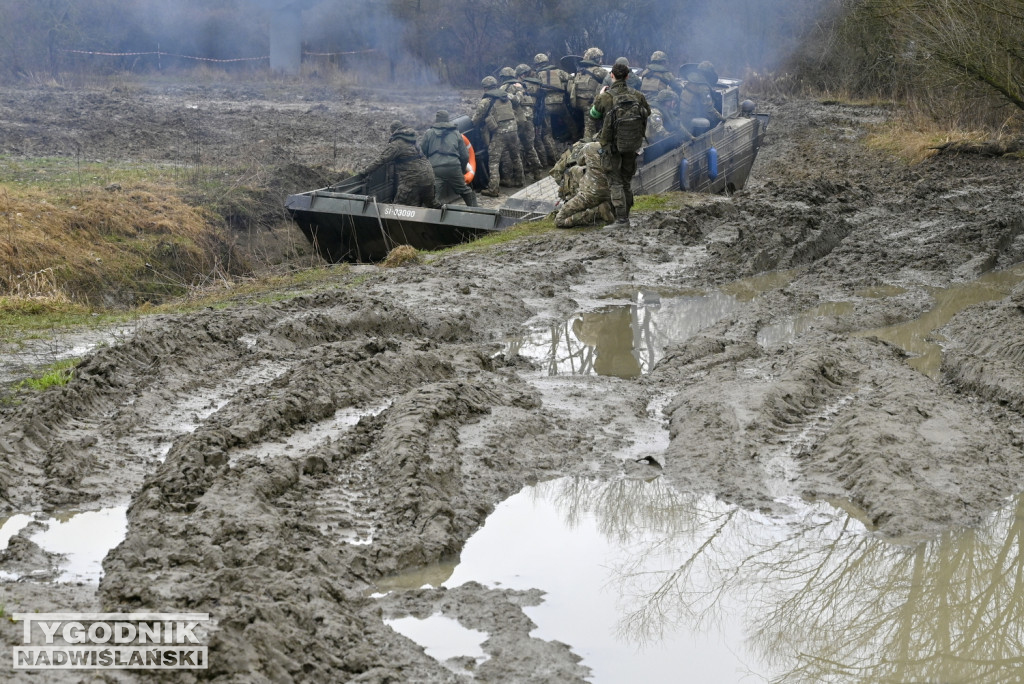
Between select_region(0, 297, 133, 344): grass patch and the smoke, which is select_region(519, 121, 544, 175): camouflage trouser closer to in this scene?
select_region(0, 297, 133, 344): grass patch

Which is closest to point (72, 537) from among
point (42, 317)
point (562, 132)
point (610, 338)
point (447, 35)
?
point (42, 317)

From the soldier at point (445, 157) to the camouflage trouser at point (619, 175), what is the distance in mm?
2669

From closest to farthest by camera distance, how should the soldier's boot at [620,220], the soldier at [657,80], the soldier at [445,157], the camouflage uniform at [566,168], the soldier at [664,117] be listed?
the soldier's boot at [620,220]
the camouflage uniform at [566,168]
the soldier at [445,157]
the soldier at [664,117]
the soldier at [657,80]

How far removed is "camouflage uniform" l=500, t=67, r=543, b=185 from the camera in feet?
58.2

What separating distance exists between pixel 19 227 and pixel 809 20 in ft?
90.6

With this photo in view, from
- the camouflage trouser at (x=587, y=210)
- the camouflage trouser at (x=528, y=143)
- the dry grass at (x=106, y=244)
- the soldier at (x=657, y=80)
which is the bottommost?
the dry grass at (x=106, y=244)

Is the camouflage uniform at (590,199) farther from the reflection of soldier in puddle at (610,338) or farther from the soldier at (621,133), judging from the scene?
the reflection of soldier in puddle at (610,338)

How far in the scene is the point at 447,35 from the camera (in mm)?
36875

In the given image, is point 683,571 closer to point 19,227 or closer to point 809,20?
point 19,227

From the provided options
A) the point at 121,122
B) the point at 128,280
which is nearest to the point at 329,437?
the point at 128,280

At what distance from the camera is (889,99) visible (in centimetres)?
2916

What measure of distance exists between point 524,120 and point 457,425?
12.3 metres

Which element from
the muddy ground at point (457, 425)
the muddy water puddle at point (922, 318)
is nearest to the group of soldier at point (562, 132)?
the muddy ground at point (457, 425)

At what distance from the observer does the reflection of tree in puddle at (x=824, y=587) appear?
4.33 meters
